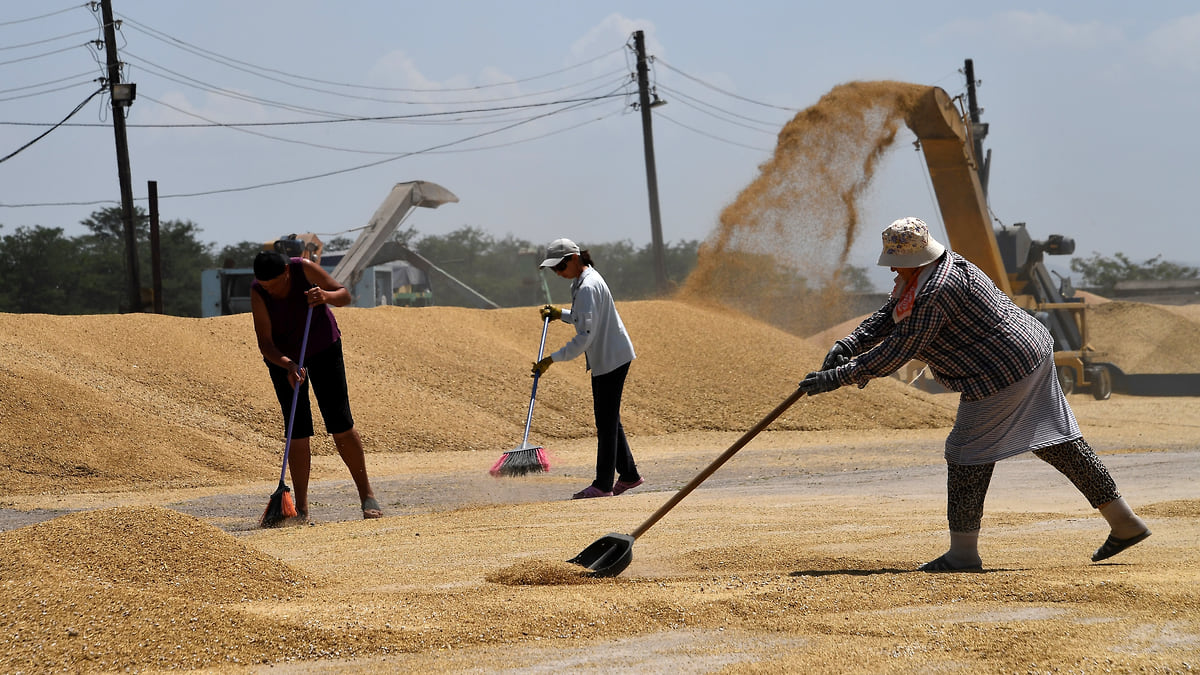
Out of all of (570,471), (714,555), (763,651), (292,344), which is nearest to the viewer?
(763,651)

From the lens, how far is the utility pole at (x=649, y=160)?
1316 inches

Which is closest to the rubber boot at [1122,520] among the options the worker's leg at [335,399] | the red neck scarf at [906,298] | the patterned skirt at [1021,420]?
the patterned skirt at [1021,420]

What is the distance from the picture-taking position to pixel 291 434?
24.9ft

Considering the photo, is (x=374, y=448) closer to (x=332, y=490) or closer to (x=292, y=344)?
(x=332, y=490)

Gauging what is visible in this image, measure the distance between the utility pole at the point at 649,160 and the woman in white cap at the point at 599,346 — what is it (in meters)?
23.7

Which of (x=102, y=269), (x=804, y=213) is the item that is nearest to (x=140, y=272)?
(x=102, y=269)

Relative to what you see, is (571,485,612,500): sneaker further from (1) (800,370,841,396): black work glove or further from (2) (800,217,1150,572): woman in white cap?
(1) (800,370,841,396): black work glove

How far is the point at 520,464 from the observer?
29.2 ft

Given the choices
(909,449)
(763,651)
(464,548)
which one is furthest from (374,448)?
(763,651)

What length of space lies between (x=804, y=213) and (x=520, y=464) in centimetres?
1528

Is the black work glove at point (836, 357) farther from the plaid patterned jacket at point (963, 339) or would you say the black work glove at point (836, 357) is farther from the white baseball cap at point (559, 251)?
Answer: the white baseball cap at point (559, 251)

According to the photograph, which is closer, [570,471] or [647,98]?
[570,471]

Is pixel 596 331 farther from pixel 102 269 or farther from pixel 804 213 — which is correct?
pixel 102 269

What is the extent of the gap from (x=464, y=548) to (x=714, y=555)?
1311 mm
